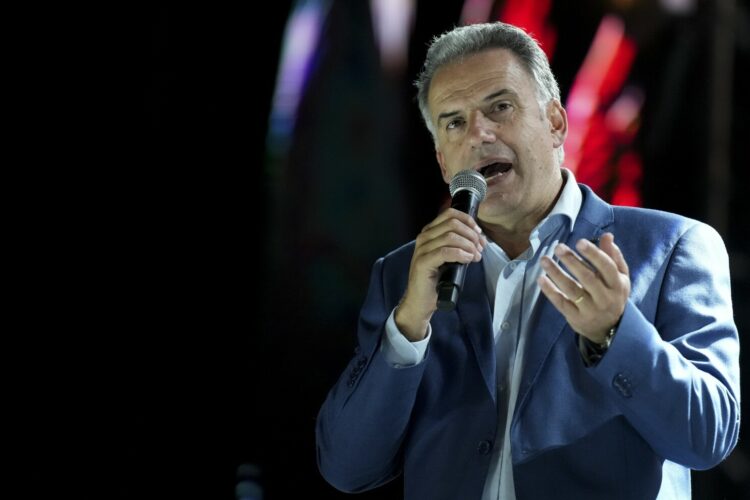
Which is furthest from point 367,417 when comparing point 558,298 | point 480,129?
point 480,129

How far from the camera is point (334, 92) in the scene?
8.36 feet

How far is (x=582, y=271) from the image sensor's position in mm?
1276

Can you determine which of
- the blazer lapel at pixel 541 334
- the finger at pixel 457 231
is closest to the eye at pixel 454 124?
the blazer lapel at pixel 541 334

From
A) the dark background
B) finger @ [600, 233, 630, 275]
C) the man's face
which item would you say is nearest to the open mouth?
the man's face

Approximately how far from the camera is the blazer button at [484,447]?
1537mm

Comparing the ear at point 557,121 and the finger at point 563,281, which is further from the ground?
the ear at point 557,121

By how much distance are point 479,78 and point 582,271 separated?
2.41 ft

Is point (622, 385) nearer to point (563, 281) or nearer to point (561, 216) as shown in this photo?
point (563, 281)

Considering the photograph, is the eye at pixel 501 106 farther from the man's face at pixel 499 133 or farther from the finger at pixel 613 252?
the finger at pixel 613 252

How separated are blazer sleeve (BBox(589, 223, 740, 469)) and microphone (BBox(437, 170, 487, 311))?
25cm

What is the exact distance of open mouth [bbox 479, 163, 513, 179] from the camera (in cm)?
179

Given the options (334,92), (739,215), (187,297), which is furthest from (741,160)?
(187,297)

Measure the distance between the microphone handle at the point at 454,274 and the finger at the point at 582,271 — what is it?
187 mm

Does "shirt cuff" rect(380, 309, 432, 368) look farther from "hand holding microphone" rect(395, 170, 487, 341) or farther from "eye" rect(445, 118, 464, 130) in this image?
"eye" rect(445, 118, 464, 130)
